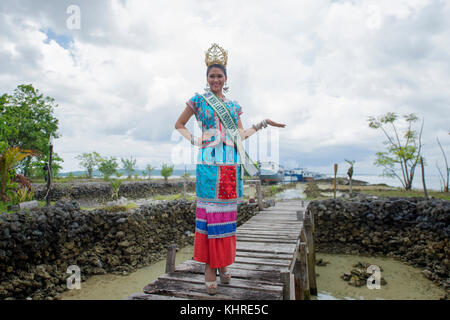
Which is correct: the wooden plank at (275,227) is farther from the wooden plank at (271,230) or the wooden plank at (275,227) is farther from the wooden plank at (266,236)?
the wooden plank at (266,236)

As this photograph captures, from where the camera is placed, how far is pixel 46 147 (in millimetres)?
22125

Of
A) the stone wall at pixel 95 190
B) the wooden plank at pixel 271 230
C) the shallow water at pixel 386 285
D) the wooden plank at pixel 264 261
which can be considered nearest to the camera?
the wooden plank at pixel 264 261

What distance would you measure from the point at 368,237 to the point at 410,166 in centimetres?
1318

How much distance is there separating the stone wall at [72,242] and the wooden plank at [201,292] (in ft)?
8.38

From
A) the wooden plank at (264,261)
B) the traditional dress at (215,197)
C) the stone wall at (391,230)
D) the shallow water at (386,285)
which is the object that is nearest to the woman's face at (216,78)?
the traditional dress at (215,197)

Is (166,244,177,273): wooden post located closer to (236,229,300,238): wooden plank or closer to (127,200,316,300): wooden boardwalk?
(127,200,316,300): wooden boardwalk

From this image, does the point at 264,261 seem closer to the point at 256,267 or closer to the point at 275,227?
the point at 256,267

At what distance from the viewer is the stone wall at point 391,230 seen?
8.60 meters

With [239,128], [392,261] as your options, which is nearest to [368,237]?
[392,261]

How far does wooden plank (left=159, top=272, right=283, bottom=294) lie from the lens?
118 inches

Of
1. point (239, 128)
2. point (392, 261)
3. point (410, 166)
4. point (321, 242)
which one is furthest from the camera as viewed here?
point (410, 166)

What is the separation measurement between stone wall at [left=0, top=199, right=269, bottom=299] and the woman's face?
10.8 ft

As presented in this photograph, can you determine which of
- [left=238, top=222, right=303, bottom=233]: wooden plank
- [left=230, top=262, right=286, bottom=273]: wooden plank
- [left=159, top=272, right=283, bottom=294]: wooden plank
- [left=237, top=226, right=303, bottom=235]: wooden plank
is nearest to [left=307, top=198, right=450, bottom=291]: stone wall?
[left=238, top=222, right=303, bottom=233]: wooden plank
